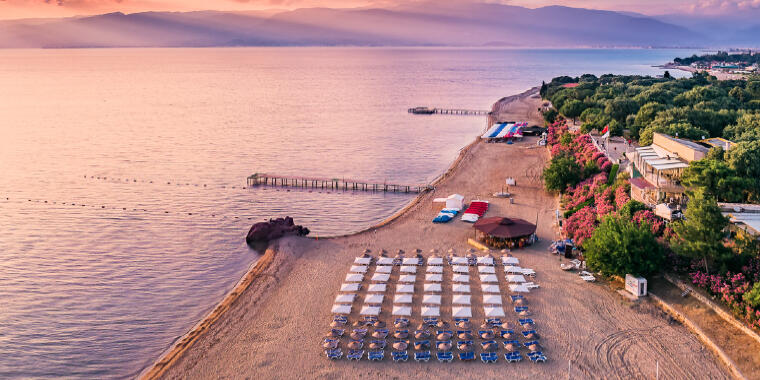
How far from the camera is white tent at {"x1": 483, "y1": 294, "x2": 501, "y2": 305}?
1176 inches

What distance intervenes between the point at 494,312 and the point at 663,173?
2031cm

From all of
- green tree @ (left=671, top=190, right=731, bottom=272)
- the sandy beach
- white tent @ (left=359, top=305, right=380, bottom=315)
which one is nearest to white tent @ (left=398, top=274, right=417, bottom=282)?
the sandy beach

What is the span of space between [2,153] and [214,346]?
2805 inches

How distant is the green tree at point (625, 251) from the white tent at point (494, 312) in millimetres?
7280

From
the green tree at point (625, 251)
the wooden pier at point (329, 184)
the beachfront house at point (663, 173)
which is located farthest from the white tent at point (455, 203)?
the green tree at point (625, 251)

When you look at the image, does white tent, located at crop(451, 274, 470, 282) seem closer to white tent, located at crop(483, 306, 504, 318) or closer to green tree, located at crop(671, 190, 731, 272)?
white tent, located at crop(483, 306, 504, 318)

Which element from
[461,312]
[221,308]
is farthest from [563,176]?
[221,308]

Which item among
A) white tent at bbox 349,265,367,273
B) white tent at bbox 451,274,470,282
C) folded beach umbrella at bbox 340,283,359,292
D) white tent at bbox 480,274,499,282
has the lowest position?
folded beach umbrella at bbox 340,283,359,292

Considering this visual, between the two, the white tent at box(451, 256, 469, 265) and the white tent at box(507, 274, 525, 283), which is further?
the white tent at box(451, 256, 469, 265)

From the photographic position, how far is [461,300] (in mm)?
30375

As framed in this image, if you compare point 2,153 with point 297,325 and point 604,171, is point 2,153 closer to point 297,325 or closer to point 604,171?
point 297,325

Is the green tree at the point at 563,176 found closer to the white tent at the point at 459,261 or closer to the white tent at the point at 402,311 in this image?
the white tent at the point at 459,261

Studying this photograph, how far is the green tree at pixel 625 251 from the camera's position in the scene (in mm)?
30641

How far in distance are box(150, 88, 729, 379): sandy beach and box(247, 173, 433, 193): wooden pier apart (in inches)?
619
